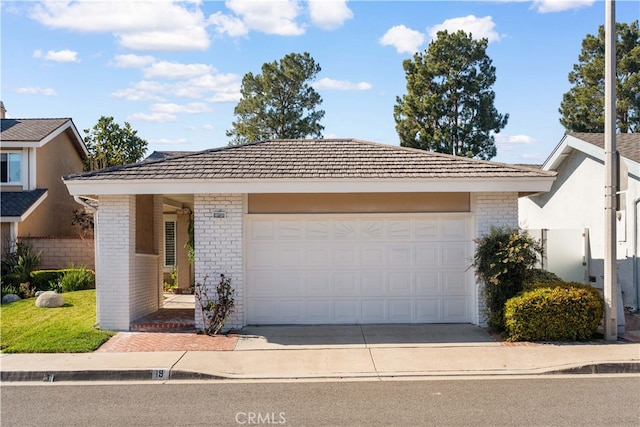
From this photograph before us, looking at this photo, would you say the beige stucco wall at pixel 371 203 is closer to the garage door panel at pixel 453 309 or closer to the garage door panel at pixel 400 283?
the garage door panel at pixel 400 283

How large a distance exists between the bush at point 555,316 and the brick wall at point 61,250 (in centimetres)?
1475

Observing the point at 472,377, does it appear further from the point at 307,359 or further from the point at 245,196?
the point at 245,196

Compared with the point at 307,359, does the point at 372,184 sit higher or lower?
higher

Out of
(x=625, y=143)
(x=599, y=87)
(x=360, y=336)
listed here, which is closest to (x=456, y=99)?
(x=599, y=87)

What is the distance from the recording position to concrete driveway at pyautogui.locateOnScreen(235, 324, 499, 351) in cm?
1133

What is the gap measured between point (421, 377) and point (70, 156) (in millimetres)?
21361

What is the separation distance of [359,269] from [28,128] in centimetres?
1673

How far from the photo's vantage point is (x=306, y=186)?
12.5 metres

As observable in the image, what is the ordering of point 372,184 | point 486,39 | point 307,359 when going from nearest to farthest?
1. point 307,359
2. point 372,184
3. point 486,39

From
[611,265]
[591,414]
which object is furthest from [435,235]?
[591,414]

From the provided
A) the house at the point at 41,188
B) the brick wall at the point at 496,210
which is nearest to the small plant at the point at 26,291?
the house at the point at 41,188

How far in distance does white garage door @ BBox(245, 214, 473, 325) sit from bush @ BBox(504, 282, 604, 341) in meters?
1.84

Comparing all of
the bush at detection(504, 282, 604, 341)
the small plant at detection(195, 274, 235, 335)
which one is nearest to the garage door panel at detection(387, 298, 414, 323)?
the bush at detection(504, 282, 604, 341)

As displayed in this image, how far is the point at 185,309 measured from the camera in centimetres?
1545
